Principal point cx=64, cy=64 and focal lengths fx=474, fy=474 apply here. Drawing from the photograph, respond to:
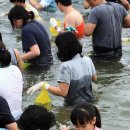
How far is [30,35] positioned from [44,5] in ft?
19.9

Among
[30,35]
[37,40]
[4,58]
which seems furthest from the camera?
[37,40]

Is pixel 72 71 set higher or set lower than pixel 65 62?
lower

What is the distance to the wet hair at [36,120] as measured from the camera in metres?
4.34

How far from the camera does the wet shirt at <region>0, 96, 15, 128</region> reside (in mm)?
5406

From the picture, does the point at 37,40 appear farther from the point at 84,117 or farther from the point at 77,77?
the point at 84,117

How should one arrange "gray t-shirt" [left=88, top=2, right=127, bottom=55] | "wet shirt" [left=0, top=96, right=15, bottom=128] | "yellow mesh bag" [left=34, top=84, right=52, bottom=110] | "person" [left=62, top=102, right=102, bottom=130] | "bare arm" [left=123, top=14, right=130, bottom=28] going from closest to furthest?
"person" [left=62, top=102, right=102, bottom=130] → "wet shirt" [left=0, top=96, right=15, bottom=128] → "yellow mesh bag" [left=34, top=84, right=52, bottom=110] → "gray t-shirt" [left=88, top=2, right=127, bottom=55] → "bare arm" [left=123, top=14, right=130, bottom=28]

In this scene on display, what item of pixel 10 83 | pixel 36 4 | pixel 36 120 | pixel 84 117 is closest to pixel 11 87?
pixel 10 83

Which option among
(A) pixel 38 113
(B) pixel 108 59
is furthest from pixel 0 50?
(B) pixel 108 59

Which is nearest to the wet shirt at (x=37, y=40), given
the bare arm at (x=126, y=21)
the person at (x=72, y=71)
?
the bare arm at (x=126, y=21)

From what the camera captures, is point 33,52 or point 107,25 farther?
point 107,25

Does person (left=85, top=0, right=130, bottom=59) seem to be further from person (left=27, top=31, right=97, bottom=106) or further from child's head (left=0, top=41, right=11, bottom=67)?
child's head (left=0, top=41, right=11, bottom=67)

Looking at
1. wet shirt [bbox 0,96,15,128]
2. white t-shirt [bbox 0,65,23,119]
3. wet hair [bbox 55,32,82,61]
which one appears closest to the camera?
wet shirt [bbox 0,96,15,128]

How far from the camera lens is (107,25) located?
9.12 metres

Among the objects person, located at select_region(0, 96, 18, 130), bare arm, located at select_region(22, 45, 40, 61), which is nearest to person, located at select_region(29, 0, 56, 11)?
bare arm, located at select_region(22, 45, 40, 61)
